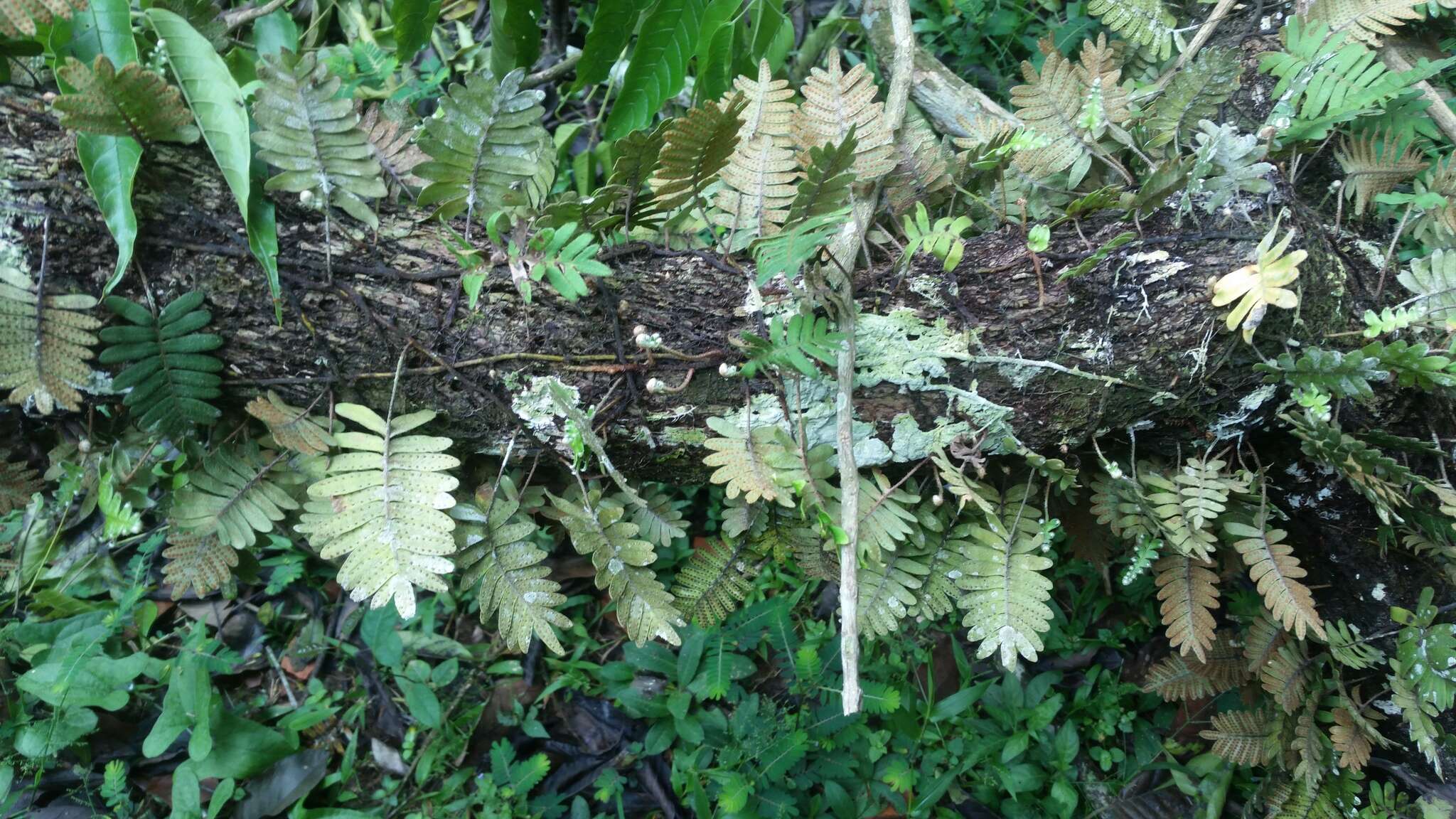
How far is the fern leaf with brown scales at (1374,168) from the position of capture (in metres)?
1.43

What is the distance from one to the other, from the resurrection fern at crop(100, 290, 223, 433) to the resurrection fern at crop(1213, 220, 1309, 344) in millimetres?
1498

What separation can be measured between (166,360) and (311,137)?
1.34 feet

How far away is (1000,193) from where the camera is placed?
1472mm

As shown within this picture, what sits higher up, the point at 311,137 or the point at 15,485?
the point at 311,137

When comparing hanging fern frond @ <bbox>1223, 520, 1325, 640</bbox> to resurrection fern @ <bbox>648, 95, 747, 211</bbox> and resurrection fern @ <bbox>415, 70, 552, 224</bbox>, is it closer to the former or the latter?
resurrection fern @ <bbox>648, 95, 747, 211</bbox>

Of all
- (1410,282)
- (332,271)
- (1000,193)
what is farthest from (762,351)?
(1410,282)

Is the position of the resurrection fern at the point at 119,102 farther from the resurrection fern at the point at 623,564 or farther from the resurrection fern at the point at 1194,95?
the resurrection fern at the point at 1194,95

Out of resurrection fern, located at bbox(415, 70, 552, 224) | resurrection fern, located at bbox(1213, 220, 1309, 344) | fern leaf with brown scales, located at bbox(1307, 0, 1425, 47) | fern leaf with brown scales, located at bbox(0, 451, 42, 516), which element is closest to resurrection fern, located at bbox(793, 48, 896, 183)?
resurrection fern, located at bbox(415, 70, 552, 224)

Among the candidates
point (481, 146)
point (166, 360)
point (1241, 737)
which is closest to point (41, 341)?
point (166, 360)

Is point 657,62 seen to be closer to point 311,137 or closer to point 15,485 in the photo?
point 311,137

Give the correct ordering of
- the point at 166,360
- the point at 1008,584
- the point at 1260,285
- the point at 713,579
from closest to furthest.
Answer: the point at 1260,285 → the point at 166,360 → the point at 1008,584 → the point at 713,579

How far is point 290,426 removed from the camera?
133cm

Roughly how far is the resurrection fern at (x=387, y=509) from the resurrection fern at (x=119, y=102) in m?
0.47

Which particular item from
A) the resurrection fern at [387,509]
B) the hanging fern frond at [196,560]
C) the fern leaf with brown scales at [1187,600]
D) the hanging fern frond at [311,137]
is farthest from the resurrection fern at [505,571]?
the fern leaf with brown scales at [1187,600]
